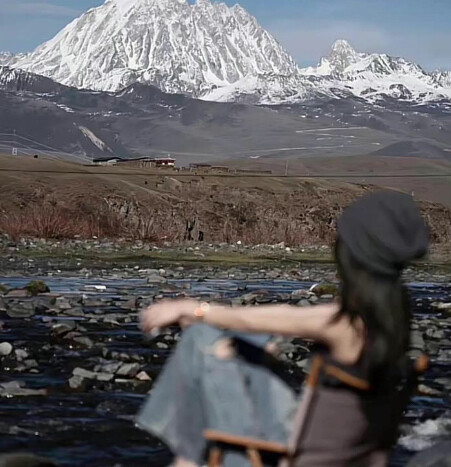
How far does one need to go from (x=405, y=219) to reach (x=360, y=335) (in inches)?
22.0

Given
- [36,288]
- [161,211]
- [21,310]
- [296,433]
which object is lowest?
[161,211]

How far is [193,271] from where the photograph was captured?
2839 centimetres

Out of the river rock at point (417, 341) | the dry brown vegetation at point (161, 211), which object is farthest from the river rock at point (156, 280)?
the dry brown vegetation at point (161, 211)

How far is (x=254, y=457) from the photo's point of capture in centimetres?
488

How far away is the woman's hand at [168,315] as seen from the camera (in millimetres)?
5020

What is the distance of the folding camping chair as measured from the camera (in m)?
4.68

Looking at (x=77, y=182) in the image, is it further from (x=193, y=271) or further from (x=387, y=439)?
(x=387, y=439)

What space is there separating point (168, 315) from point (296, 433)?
822mm

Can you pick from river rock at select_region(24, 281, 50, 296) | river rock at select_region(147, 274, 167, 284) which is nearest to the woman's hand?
river rock at select_region(24, 281, 50, 296)

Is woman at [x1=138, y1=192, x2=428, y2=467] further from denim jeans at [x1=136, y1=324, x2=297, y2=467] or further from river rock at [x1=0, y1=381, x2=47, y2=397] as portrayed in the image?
river rock at [x1=0, y1=381, x2=47, y2=397]

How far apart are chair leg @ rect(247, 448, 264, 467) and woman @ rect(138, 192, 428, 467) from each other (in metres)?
0.07

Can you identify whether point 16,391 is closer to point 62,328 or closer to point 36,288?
point 62,328

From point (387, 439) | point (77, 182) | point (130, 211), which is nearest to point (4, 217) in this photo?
point (130, 211)

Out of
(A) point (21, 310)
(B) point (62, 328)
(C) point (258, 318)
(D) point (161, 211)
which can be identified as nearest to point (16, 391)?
(B) point (62, 328)
